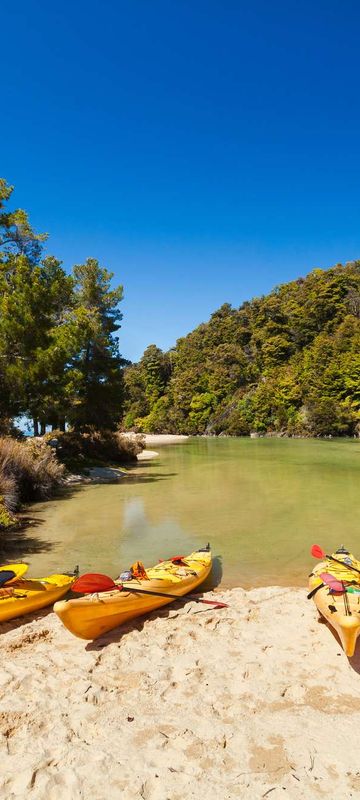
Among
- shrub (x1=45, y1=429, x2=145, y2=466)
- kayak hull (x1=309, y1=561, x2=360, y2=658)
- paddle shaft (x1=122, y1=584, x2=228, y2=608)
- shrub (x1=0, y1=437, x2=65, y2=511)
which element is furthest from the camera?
shrub (x1=45, y1=429, x2=145, y2=466)

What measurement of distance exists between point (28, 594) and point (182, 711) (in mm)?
2952

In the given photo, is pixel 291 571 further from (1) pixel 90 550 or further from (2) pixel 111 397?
(2) pixel 111 397

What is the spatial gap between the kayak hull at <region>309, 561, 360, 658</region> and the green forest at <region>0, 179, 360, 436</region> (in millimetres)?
14684

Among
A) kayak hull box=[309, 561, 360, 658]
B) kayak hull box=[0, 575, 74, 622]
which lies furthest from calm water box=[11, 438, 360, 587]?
kayak hull box=[309, 561, 360, 658]

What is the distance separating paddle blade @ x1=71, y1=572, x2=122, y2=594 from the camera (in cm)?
512

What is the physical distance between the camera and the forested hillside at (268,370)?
57250mm

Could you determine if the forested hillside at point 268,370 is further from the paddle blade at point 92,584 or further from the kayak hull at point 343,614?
the paddle blade at point 92,584

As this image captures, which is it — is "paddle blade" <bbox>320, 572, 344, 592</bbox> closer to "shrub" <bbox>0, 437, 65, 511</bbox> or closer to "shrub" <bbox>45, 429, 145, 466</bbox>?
"shrub" <bbox>0, 437, 65, 511</bbox>

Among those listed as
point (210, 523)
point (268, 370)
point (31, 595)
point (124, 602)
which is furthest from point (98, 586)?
point (268, 370)

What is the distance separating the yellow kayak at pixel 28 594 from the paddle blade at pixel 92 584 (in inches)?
42.6

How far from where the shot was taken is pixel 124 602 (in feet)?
17.7

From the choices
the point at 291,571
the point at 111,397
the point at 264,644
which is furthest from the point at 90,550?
the point at 111,397

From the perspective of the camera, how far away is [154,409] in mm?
→ 88312

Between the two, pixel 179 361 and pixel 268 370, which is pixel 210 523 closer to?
pixel 268 370
